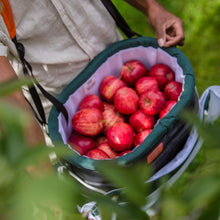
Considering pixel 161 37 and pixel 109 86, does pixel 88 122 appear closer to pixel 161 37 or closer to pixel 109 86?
pixel 109 86

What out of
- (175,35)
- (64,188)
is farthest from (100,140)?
(64,188)

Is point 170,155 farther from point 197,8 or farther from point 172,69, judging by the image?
point 197,8

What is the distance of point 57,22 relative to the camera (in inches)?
41.0

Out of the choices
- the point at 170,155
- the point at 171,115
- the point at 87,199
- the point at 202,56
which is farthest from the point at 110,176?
the point at 202,56

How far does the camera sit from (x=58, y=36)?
1.08m

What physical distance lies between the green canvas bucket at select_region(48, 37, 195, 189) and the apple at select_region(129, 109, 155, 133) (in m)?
0.18

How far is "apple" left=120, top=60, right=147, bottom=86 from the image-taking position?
1.29 meters

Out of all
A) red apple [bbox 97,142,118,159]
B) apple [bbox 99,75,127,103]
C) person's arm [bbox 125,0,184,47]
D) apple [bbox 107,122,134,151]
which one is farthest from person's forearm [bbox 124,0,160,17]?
red apple [bbox 97,142,118,159]

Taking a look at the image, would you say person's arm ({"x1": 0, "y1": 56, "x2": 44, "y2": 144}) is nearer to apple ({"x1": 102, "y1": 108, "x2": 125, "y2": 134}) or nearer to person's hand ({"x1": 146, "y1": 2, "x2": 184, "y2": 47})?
apple ({"x1": 102, "y1": 108, "x2": 125, "y2": 134})

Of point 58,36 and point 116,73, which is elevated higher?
point 58,36

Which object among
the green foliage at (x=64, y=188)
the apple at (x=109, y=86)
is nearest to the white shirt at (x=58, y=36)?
the apple at (x=109, y=86)

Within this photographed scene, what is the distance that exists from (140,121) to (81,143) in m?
0.30

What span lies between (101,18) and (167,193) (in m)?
1.08

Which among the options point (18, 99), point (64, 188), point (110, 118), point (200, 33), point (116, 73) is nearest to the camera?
point (64, 188)
